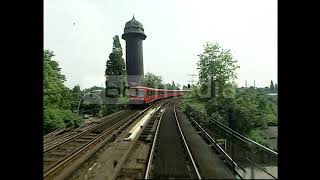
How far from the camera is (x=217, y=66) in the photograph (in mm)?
25781

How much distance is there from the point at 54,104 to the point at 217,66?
49.9 feet

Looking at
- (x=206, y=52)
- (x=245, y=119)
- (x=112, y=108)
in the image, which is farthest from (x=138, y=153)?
(x=112, y=108)

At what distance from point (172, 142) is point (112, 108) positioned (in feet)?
90.4

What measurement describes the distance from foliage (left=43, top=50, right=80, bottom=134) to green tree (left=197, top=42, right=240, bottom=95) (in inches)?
409

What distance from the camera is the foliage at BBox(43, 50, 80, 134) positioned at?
2395cm

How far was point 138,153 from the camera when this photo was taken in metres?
13.8

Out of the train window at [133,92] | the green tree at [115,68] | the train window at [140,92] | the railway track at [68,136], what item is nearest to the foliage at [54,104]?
the railway track at [68,136]

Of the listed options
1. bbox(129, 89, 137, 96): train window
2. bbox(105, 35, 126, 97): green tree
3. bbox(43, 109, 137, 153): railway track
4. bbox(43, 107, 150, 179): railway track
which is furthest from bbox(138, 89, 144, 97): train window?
bbox(43, 107, 150, 179): railway track

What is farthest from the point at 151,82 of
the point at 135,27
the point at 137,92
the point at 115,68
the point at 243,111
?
the point at 243,111

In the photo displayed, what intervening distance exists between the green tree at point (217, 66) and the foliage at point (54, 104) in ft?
34.1

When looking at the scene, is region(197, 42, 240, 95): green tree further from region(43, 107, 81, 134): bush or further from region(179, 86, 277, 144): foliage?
region(43, 107, 81, 134): bush

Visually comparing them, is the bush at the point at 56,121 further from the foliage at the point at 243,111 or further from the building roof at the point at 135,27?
the foliage at the point at 243,111
